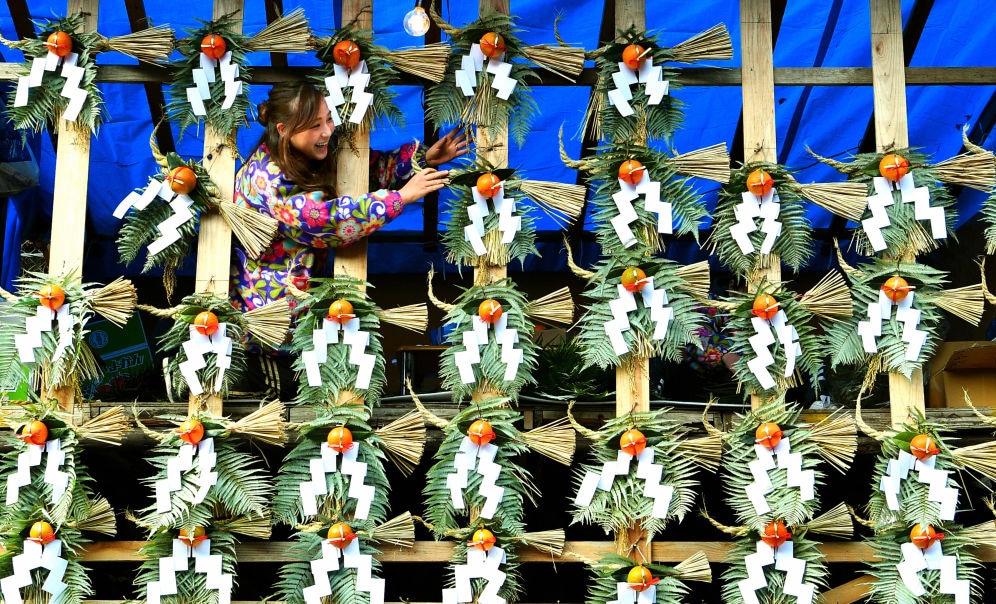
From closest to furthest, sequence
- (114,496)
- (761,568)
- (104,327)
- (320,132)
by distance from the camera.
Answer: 1. (761,568)
2. (320,132)
3. (114,496)
4. (104,327)

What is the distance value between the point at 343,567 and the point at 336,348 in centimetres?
86

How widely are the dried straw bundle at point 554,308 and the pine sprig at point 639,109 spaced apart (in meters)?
0.73

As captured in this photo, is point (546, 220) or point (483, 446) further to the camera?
point (546, 220)

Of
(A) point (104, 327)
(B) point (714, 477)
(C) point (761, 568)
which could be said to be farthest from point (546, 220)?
(C) point (761, 568)

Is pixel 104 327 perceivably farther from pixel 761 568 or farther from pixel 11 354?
pixel 761 568

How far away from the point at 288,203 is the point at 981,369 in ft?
10.1

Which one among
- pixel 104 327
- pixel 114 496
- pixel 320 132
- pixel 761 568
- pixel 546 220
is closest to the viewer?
pixel 761 568

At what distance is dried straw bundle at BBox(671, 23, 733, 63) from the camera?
5062 millimetres

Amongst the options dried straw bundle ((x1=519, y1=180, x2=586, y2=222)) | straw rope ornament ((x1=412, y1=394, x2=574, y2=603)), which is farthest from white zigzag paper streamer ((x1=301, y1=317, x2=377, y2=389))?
dried straw bundle ((x1=519, y1=180, x2=586, y2=222))

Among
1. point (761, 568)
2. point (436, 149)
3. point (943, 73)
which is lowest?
point (761, 568)

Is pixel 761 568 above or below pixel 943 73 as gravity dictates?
below

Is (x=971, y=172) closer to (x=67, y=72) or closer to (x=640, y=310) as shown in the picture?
(x=640, y=310)

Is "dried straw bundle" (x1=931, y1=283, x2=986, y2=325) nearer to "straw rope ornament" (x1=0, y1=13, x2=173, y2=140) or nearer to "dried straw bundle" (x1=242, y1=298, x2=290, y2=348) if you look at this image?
"dried straw bundle" (x1=242, y1=298, x2=290, y2=348)

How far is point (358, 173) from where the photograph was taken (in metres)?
4.99
